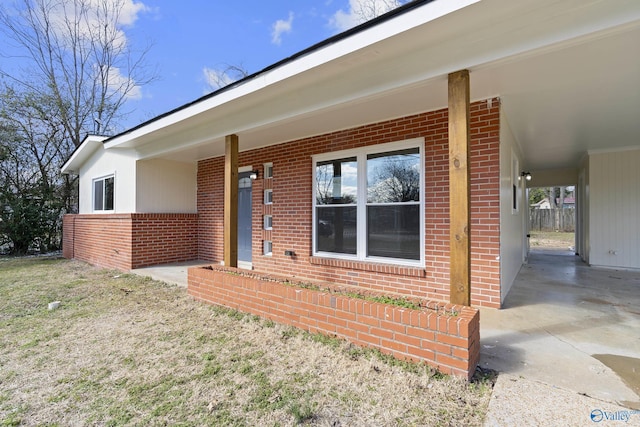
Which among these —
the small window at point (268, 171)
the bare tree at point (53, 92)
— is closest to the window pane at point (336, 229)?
the small window at point (268, 171)

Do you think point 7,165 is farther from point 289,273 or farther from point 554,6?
point 554,6

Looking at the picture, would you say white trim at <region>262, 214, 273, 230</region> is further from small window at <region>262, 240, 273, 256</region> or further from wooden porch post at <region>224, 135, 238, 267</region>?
wooden porch post at <region>224, 135, 238, 267</region>

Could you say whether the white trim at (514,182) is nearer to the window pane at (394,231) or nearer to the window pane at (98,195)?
the window pane at (394,231)

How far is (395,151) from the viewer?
4.62m

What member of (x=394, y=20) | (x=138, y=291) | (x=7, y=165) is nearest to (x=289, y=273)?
(x=138, y=291)

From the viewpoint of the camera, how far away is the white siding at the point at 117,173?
24.2 ft

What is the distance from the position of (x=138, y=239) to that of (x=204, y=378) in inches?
225

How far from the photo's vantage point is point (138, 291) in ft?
17.0

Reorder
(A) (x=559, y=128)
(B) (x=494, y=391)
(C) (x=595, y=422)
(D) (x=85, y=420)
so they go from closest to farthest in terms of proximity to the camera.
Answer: (C) (x=595, y=422) < (D) (x=85, y=420) < (B) (x=494, y=391) < (A) (x=559, y=128)

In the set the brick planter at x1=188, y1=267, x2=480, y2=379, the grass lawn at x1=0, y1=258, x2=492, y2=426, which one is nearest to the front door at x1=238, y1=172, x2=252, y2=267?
the brick planter at x1=188, y1=267, x2=480, y2=379

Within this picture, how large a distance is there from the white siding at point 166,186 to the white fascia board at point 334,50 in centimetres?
299

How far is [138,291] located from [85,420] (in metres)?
3.55

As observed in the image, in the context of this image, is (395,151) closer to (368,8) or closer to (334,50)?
(334,50)

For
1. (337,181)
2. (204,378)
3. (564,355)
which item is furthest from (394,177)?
(204,378)
